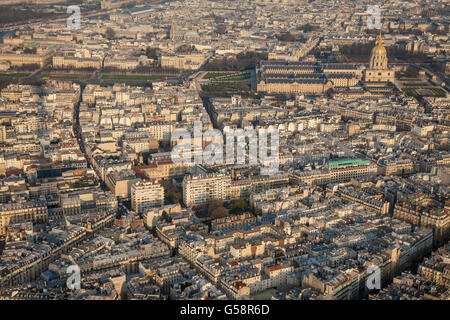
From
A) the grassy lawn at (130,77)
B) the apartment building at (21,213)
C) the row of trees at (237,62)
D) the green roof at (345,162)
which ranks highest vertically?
the row of trees at (237,62)

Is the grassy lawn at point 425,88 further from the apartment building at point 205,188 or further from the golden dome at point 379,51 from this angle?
the apartment building at point 205,188

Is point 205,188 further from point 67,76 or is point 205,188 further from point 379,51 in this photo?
point 379,51

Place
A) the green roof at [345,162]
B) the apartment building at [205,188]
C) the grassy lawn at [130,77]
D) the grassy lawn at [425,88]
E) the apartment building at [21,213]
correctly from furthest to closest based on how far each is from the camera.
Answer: the grassy lawn at [130,77], the grassy lawn at [425,88], the green roof at [345,162], the apartment building at [205,188], the apartment building at [21,213]

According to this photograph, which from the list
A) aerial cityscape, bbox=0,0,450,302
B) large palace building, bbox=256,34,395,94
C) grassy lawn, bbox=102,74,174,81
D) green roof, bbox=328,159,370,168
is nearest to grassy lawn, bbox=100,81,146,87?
aerial cityscape, bbox=0,0,450,302

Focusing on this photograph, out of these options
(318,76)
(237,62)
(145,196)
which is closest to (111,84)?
(237,62)

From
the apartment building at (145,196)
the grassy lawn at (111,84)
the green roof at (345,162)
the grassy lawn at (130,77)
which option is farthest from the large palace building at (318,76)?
the apartment building at (145,196)

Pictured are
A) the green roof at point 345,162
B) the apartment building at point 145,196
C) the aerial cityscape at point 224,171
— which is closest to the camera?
the aerial cityscape at point 224,171
